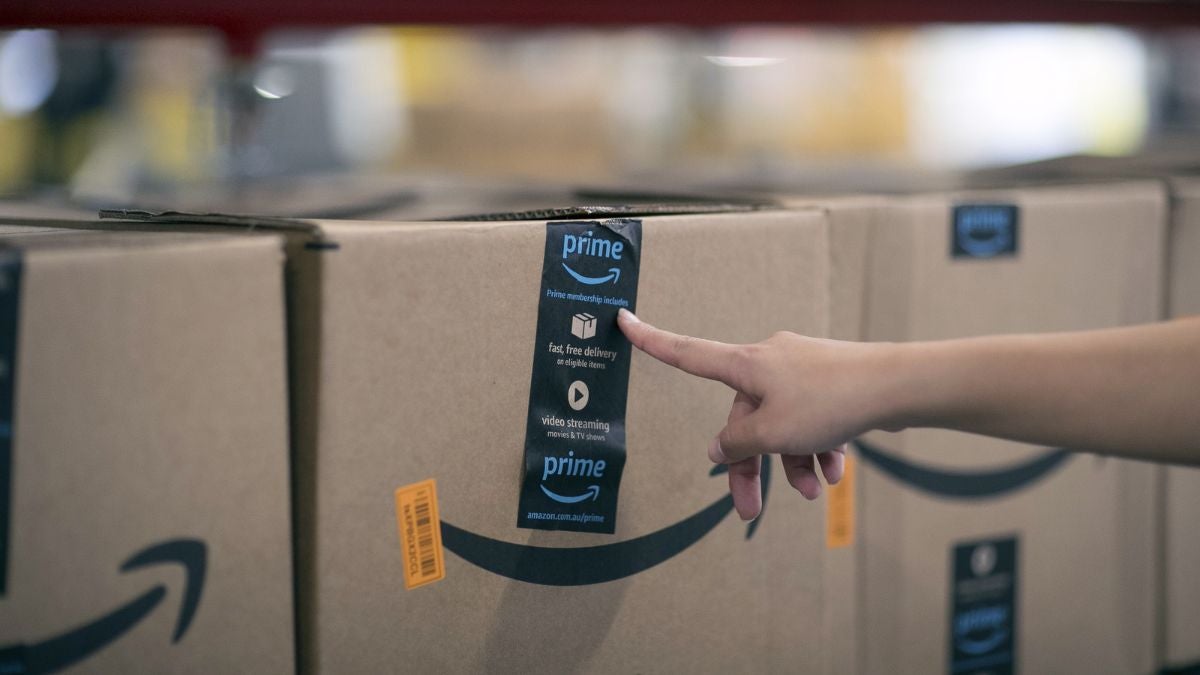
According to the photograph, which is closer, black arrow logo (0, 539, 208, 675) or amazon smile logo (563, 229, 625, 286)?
black arrow logo (0, 539, 208, 675)

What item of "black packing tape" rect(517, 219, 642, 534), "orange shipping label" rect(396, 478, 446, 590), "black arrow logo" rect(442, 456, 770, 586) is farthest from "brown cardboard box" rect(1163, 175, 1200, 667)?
"orange shipping label" rect(396, 478, 446, 590)

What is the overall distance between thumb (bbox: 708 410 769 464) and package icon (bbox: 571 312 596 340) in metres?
0.12

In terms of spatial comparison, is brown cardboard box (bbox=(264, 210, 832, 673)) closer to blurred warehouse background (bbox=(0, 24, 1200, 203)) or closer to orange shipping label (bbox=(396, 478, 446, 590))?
orange shipping label (bbox=(396, 478, 446, 590))

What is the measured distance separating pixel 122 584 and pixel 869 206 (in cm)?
62

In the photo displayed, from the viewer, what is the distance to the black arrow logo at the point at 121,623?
53 centimetres

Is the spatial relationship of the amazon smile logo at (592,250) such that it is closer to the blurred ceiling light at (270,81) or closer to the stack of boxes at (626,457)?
the stack of boxes at (626,457)

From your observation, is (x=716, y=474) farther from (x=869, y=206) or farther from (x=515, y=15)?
(x=515, y=15)

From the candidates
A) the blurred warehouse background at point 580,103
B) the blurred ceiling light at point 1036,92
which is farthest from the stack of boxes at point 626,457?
the blurred ceiling light at point 1036,92

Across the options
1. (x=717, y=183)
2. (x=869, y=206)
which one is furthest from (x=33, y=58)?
(x=869, y=206)

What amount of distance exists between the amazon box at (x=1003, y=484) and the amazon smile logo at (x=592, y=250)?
0.30 m

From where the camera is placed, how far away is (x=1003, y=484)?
37.2 inches

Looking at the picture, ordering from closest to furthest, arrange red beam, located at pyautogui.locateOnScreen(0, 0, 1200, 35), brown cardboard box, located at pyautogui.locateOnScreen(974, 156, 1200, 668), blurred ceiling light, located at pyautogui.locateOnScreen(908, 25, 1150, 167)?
brown cardboard box, located at pyautogui.locateOnScreen(974, 156, 1200, 668) < red beam, located at pyautogui.locateOnScreen(0, 0, 1200, 35) < blurred ceiling light, located at pyautogui.locateOnScreen(908, 25, 1150, 167)

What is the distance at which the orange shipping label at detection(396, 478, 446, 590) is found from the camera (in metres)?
0.62

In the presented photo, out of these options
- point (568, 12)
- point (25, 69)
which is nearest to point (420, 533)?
point (568, 12)
